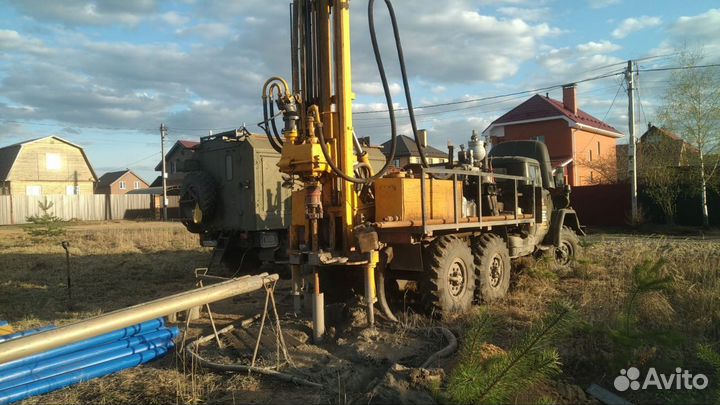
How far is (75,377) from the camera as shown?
5023 millimetres

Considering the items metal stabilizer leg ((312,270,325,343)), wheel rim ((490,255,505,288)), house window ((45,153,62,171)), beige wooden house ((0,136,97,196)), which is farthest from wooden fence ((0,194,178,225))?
metal stabilizer leg ((312,270,325,343))

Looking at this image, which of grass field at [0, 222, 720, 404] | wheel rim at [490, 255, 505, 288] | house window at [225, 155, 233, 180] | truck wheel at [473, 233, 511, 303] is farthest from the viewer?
house window at [225, 155, 233, 180]

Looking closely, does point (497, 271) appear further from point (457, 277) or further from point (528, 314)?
point (528, 314)

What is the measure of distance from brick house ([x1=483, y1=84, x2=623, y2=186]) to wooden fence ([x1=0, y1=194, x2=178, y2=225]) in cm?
2935

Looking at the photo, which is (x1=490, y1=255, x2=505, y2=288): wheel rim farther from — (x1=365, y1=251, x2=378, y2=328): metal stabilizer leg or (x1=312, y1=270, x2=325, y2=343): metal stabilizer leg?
(x1=312, y1=270, x2=325, y2=343): metal stabilizer leg

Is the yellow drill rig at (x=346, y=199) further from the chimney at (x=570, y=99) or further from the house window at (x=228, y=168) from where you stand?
the chimney at (x=570, y=99)

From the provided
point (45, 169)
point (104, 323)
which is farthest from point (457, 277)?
point (45, 169)

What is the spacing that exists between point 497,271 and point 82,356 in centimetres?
584

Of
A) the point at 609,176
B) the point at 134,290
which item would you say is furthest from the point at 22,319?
the point at 609,176

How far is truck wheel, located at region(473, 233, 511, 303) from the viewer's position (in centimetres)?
784

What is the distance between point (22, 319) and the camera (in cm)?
798

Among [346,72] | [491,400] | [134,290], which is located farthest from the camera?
[134,290]

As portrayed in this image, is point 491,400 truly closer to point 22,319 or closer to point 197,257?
point 22,319

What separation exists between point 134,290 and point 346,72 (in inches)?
257
